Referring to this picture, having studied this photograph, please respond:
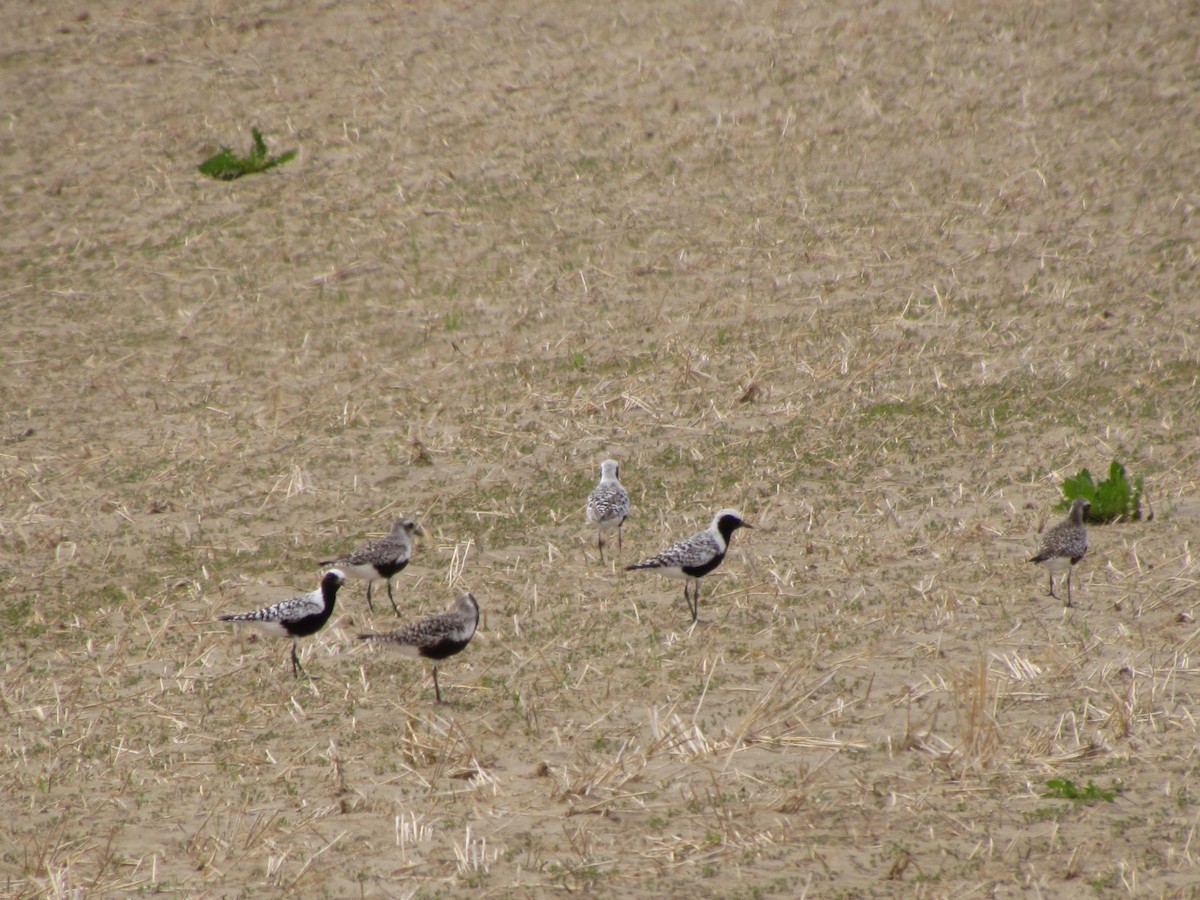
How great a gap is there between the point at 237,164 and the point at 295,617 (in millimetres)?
14848

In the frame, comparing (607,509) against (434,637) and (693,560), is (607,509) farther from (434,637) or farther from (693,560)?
(434,637)

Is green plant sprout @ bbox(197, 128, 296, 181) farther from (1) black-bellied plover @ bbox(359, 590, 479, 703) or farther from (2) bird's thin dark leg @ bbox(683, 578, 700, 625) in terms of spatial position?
(1) black-bellied plover @ bbox(359, 590, 479, 703)

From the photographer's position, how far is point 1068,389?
56.3 ft

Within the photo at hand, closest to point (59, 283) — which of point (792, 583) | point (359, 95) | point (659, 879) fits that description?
point (359, 95)

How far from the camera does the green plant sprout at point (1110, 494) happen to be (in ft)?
44.7

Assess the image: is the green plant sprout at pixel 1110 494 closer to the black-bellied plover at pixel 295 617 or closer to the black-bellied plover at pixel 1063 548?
the black-bellied plover at pixel 1063 548

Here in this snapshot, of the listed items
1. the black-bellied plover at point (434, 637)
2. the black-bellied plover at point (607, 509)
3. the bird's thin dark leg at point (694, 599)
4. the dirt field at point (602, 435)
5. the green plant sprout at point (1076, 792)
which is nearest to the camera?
the green plant sprout at point (1076, 792)

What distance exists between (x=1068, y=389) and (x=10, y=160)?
1952 cm

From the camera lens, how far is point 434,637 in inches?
447

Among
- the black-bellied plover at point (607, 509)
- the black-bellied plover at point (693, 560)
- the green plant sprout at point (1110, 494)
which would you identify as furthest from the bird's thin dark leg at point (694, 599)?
the green plant sprout at point (1110, 494)

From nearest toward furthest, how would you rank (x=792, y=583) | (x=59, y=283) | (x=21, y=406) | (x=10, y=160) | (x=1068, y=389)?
(x=792, y=583) < (x=1068, y=389) < (x=21, y=406) < (x=59, y=283) < (x=10, y=160)

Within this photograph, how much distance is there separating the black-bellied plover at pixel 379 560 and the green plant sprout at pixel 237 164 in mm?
13362

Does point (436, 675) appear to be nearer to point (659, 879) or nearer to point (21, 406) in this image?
point (659, 879)

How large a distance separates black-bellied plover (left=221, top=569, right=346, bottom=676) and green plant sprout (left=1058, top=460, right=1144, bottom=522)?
Answer: 24.0ft
